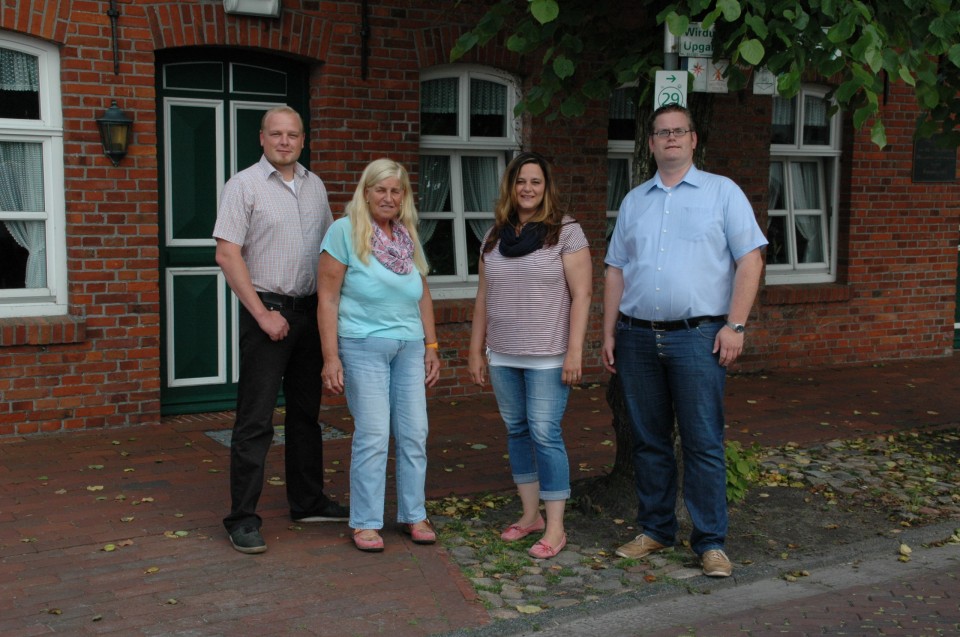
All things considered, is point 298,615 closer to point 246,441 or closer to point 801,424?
point 246,441

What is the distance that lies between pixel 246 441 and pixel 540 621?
165 cm

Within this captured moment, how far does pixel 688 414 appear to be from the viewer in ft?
17.3

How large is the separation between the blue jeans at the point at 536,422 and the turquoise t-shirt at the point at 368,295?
1.63ft

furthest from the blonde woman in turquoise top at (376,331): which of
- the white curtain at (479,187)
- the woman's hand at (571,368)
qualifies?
the white curtain at (479,187)

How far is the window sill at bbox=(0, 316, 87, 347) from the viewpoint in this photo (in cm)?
776

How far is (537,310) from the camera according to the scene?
541 cm

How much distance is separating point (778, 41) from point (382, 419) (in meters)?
2.54

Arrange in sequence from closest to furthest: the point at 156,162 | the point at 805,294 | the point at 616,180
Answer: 1. the point at 156,162
2. the point at 616,180
3. the point at 805,294

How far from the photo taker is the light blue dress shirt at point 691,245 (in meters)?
5.15

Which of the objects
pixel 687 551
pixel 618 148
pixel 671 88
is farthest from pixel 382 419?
pixel 618 148

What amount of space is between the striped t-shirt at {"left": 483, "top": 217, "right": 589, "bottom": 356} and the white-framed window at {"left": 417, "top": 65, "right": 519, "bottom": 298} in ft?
13.7

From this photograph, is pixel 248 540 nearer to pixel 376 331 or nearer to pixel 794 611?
pixel 376 331

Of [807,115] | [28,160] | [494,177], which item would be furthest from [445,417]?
[807,115]

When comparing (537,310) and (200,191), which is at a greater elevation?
(200,191)
